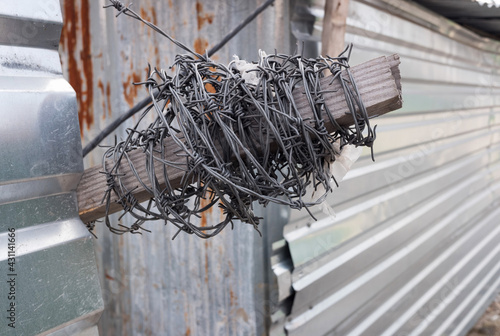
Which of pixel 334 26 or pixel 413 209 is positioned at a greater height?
pixel 334 26

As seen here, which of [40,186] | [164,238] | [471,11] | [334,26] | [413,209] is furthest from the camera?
[471,11]

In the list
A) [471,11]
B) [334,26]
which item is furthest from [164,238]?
[471,11]

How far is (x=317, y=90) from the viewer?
3.44 feet

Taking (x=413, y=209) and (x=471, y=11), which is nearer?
(x=413, y=209)

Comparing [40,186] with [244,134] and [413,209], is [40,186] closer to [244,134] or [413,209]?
[244,134]

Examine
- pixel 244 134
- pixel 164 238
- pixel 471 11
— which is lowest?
pixel 164 238

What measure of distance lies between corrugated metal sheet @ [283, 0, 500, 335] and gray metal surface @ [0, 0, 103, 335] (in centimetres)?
166

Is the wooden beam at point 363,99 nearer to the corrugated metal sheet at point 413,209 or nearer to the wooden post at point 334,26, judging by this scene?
the wooden post at point 334,26

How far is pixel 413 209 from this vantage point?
14.2 ft

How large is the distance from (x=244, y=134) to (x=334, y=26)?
1635 millimetres

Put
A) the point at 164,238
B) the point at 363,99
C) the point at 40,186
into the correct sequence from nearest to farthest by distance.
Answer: the point at 363,99
the point at 40,186
the point at 164,238

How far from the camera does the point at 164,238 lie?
9.37 ft

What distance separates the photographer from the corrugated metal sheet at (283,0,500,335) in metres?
3.13

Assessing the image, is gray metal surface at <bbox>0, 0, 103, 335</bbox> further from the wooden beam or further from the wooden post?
the wooden post
